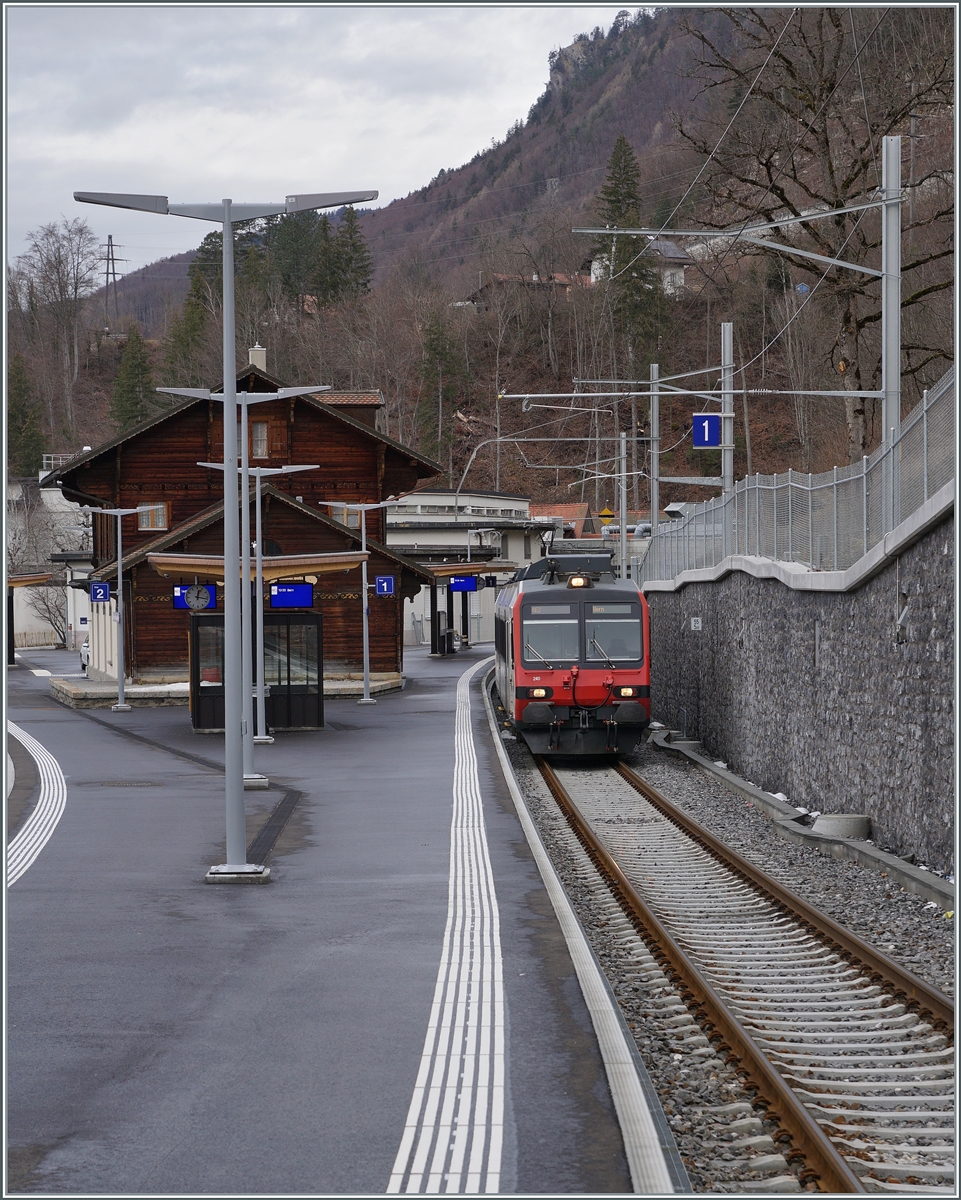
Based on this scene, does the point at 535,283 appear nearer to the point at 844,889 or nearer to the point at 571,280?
the point at 571,280

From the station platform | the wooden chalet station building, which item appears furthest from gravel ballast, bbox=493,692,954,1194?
the wooden chalet station building

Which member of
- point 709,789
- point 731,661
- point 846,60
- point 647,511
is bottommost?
point 709,789

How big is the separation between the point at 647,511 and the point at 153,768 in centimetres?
7892

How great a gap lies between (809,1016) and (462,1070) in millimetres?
3052

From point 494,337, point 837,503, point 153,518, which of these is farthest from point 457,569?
point 494,337

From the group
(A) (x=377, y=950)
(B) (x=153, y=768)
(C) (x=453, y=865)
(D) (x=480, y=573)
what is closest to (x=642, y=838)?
(C) (x=453, y=865)

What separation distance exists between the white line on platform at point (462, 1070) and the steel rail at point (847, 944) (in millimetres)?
2609

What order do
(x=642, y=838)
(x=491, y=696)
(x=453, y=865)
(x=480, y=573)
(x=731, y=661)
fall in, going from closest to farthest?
1. (x=453, y=865)
2. (x=642, y=838)
3. (x=731, y=661)
4. (x=491, y=696)
5. (x=480, y=573)

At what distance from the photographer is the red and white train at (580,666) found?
82.3 feet

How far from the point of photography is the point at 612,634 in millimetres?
25500

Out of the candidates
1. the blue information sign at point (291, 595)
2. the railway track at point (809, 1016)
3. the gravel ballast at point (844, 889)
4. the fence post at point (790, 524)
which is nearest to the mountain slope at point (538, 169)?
the blue information sign at point (291, 595)

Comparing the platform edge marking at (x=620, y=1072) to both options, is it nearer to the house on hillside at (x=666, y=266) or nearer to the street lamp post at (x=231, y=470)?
the street lamp post at (x=231, y=470)

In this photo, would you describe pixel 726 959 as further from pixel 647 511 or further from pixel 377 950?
pixel 647 511

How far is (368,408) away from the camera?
183 feet
